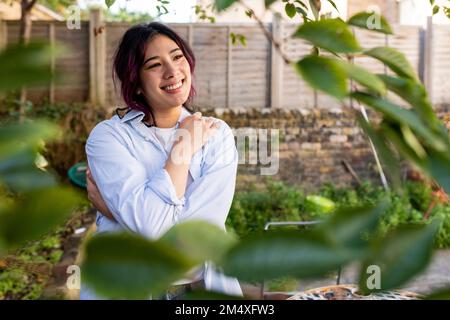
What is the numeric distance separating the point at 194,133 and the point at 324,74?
1117mm

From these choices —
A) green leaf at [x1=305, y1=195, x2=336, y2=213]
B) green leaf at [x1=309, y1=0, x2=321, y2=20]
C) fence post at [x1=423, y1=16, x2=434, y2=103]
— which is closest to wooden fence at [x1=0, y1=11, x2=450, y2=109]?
fence post at [x1=423, y1=16, x2=434, y2=103]

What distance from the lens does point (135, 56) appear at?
1.49 metres

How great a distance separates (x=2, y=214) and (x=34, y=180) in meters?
0.02

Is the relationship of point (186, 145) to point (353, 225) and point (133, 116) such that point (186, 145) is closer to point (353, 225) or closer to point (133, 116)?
point (133, 116)

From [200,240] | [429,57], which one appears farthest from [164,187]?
[429,57]

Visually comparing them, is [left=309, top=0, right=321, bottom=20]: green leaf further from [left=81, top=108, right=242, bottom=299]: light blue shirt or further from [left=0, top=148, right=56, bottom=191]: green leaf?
[left=81, top=108, right=242, bottom=299]: light blue shirt

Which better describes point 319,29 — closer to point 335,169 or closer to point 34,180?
point 34,180

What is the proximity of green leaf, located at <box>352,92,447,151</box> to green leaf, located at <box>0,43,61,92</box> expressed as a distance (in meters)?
0.15

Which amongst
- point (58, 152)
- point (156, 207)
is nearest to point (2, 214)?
point (156, 207)

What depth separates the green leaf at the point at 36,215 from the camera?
0.22 metres

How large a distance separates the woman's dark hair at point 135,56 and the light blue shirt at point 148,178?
0.04 m

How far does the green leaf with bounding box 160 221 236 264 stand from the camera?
23 centimetres

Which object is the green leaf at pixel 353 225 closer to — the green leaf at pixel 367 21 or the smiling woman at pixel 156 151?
the green leaf at pixel 367 21

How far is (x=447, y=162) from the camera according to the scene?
0.29 m
